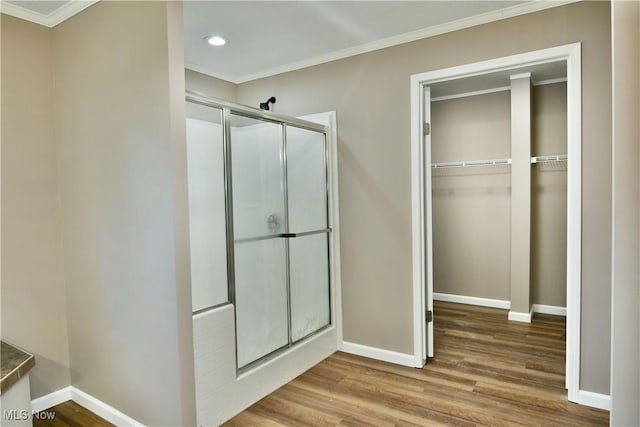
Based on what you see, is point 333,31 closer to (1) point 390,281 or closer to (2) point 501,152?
(1) point 390,281

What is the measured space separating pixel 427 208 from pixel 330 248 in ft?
2.90

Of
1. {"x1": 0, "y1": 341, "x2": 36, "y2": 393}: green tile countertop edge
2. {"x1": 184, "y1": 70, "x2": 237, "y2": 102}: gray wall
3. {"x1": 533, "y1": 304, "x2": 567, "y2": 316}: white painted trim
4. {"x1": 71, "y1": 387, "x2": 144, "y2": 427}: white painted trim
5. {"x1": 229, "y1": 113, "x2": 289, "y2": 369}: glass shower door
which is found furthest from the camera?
{"x1": 533, "y1": 304, "x2": 567, "y2": 316}: white painted trim

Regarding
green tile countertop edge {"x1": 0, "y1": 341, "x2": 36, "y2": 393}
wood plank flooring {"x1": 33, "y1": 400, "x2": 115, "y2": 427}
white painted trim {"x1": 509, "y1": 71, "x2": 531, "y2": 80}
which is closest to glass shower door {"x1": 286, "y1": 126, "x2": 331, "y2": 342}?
wood plank flooring {"x1": 33, "y1": 400, "x2": 115, "y2": 427}

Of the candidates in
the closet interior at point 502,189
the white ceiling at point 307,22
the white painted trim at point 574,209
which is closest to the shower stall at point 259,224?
the white ceiling at point 307,22

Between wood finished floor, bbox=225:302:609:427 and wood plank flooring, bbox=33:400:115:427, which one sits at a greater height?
wood plank flooring, bbox=33:400:115:427

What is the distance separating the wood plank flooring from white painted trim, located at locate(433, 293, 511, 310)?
3.80 m

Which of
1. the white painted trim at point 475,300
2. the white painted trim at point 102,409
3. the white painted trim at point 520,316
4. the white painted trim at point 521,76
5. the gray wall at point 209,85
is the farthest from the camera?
the white painted trim at point 475,300

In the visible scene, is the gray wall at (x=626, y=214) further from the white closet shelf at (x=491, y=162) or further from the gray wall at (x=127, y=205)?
the white closet shelf at (x=491, y=162)

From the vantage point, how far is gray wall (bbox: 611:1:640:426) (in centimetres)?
156

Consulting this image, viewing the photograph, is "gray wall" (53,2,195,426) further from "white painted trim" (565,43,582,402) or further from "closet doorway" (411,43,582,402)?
"white painted trim" (565,43,582,402)

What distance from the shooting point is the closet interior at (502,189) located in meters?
3.90

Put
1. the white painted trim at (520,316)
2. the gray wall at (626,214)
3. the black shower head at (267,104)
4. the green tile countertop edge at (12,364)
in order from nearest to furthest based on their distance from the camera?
the gray wall at (626,214) < the green tile countertop edge at (12,364) < the black shower head at (267,104) < the white painted trim at (520,316)

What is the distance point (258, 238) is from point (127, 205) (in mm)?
896

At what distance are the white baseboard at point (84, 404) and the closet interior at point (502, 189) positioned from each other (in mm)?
3663
